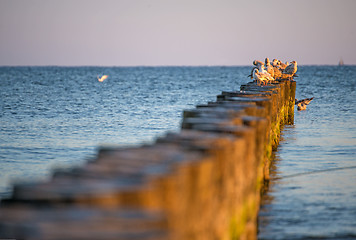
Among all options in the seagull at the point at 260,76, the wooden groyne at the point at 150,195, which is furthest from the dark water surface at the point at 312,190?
the wooden groyne at the point at 150,195

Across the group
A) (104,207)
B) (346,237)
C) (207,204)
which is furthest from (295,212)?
(104,207)

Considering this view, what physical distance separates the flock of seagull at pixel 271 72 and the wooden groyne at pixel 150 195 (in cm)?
1005

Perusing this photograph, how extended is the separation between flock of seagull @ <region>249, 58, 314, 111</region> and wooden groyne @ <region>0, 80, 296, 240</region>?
10050 mm

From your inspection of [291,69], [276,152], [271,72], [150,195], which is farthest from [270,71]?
[150,195]

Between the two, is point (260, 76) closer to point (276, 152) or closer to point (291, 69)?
point (276, 152)

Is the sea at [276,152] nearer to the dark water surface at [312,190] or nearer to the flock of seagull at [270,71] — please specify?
the dark water surface at [312,190]

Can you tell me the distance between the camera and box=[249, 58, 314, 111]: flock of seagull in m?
15.4

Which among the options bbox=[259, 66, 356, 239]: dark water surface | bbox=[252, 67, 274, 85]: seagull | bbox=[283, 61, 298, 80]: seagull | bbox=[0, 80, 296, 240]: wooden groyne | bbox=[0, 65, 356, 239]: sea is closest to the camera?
bbox=[0, 80, 296, 240]: wooden groyne

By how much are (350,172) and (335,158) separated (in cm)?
153

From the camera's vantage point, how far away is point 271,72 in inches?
701

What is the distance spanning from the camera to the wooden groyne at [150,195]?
2654 mm

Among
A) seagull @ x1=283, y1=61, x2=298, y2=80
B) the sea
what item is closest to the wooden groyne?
the sea

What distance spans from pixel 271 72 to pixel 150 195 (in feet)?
50.0

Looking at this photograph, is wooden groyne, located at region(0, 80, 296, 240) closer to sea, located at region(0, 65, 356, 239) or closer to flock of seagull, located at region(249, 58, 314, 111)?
sea, located at region(0, 65, 356, 239)
